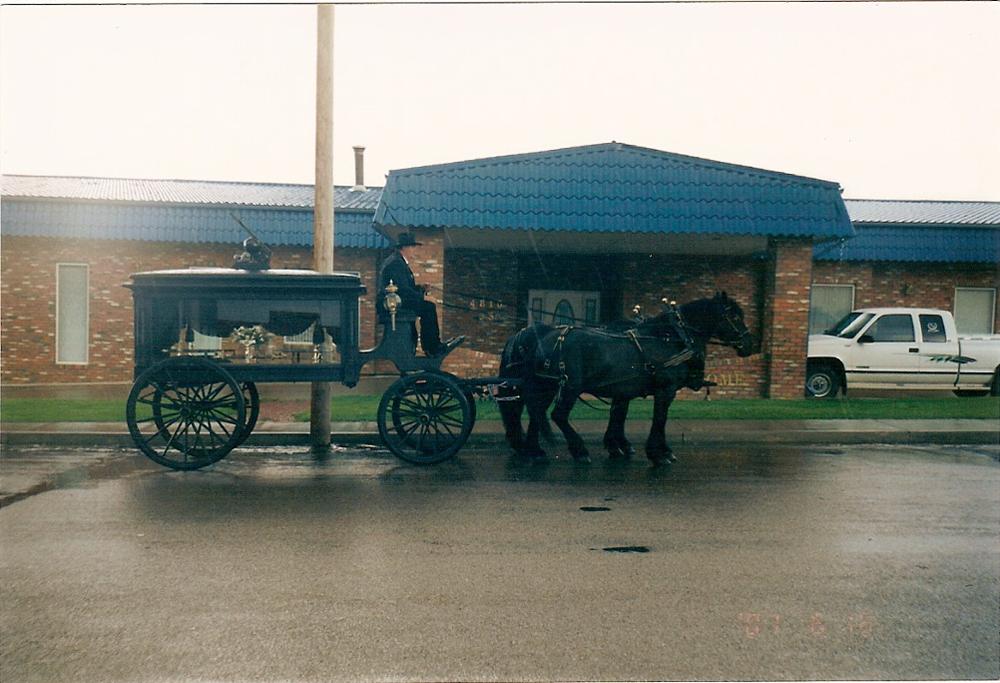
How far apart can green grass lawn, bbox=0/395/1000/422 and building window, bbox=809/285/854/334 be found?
1667 mm

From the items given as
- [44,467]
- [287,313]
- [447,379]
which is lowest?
[44,467]

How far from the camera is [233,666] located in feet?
13.3

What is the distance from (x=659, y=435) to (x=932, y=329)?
6725 millimetres

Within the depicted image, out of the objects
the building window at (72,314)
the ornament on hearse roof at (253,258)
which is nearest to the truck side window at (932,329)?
the ornament on hearse roof at (253,258)

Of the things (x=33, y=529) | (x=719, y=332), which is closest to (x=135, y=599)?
(x=33, y=529)

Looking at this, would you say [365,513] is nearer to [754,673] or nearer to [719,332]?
[754,673]

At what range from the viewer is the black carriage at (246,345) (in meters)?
8.56

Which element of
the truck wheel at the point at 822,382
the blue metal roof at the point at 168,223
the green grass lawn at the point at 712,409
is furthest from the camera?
the truck wheel at the point at 822,382

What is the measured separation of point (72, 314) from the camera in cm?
1364

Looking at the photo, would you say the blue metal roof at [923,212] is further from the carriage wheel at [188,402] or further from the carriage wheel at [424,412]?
the carriage wheel at [188,402]

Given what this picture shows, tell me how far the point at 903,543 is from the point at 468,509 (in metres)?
3.40

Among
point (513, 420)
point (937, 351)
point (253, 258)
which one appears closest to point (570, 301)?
point (937, 351)

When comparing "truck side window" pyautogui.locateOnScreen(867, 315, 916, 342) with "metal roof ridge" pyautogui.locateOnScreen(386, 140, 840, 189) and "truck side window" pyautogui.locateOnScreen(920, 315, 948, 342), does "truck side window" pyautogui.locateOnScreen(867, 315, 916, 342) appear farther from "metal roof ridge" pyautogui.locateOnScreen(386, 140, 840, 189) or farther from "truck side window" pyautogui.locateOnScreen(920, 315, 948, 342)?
"metal roof ridge" pyautogui.locateOnScreen(386, 140, 840, 189)

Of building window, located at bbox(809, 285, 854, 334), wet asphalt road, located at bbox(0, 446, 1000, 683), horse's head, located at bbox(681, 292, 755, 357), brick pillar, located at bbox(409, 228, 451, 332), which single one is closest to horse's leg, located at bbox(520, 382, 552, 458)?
wet asphalt road, located at bbox(0, 446, 1000, 683)
